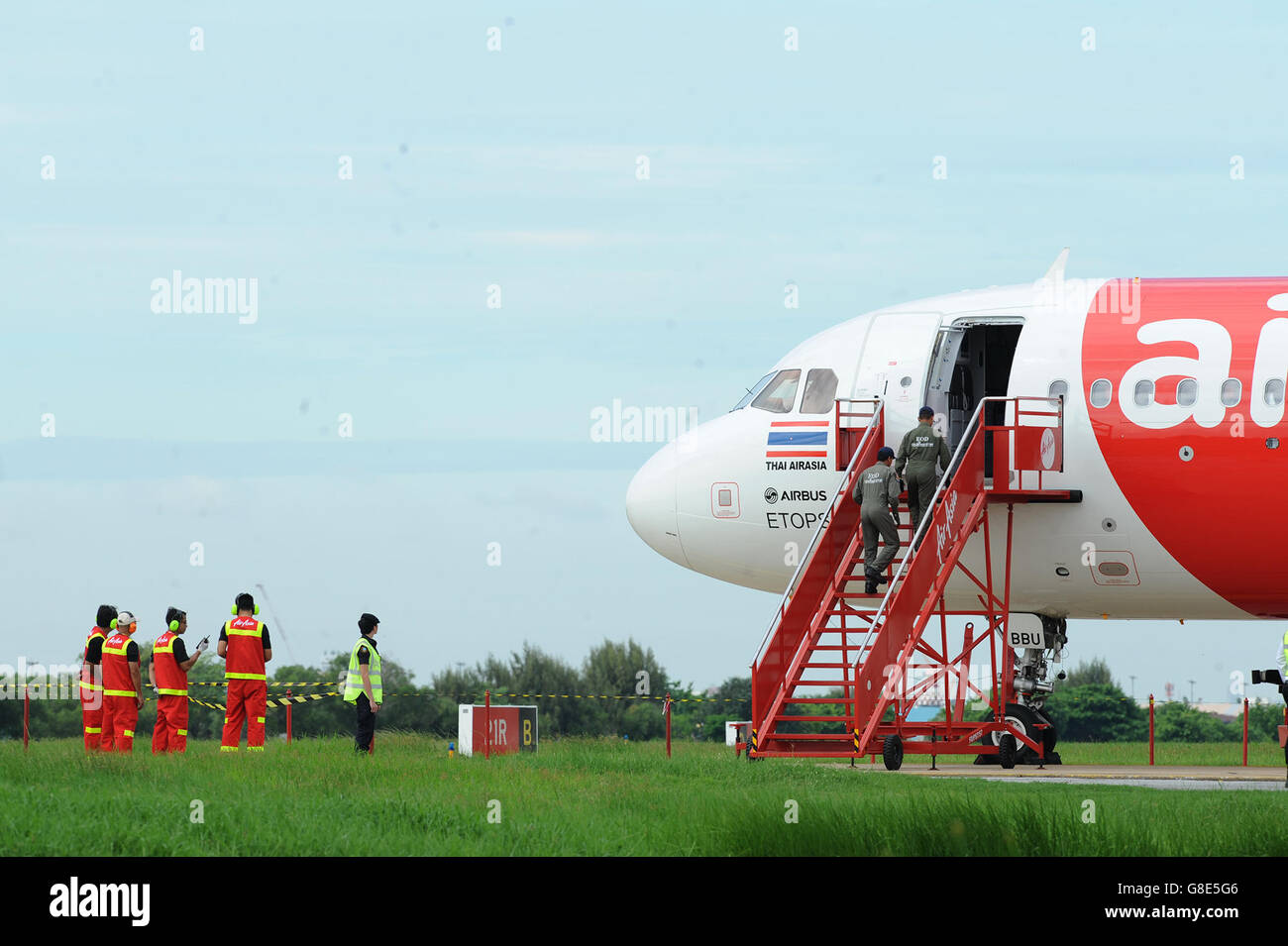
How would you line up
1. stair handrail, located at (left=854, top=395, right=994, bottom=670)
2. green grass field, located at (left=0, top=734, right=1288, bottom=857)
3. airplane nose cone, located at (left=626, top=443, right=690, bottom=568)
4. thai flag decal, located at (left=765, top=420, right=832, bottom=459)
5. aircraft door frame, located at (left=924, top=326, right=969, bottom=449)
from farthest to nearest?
airplane nose cone, located at (left=626, top=443, right=690, bottom=568)
thai flag decal, located at (left=765, top=420, right=832, bottom=459)
aircraft door frame, located at (left=924, top=326, right=969, bottom=449)
stair handrail, located at (left=854, top=395, right=994, bottom=670)
green grass field, located at (left=0, top=734, right=1288, bottom=857)

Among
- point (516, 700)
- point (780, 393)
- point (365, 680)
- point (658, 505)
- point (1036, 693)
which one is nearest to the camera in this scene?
point (365, 680)

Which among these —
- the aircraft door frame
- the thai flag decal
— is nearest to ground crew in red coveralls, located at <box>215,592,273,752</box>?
the thai flag decal

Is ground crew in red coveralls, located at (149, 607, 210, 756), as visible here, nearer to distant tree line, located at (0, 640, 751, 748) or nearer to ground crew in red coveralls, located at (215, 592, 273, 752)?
ground crew in red coveralls, located at (215, 592, 273, 752)

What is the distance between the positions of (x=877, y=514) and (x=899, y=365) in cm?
259

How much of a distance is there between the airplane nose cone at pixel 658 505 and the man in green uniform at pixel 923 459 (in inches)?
144

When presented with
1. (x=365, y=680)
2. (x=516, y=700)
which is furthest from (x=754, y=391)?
(x=516, y=700)

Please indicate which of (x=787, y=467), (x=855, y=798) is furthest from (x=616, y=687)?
(x=855, y=798)

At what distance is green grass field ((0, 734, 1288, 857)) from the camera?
12.0m

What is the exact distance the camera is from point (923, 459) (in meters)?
21.3

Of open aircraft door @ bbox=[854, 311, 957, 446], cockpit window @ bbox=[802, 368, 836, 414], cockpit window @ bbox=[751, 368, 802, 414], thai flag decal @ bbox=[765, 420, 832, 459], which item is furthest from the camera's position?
cockpit window @ bbox=[751, 368, 802, 414]

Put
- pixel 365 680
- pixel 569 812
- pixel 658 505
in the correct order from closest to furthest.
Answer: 1. pixel 569 812
2. pixel 365 680
3. pixel 658 505

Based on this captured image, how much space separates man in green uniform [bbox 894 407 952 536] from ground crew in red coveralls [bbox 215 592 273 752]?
806 cm

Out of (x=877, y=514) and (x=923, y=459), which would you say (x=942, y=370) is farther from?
(x=877, y=514)
